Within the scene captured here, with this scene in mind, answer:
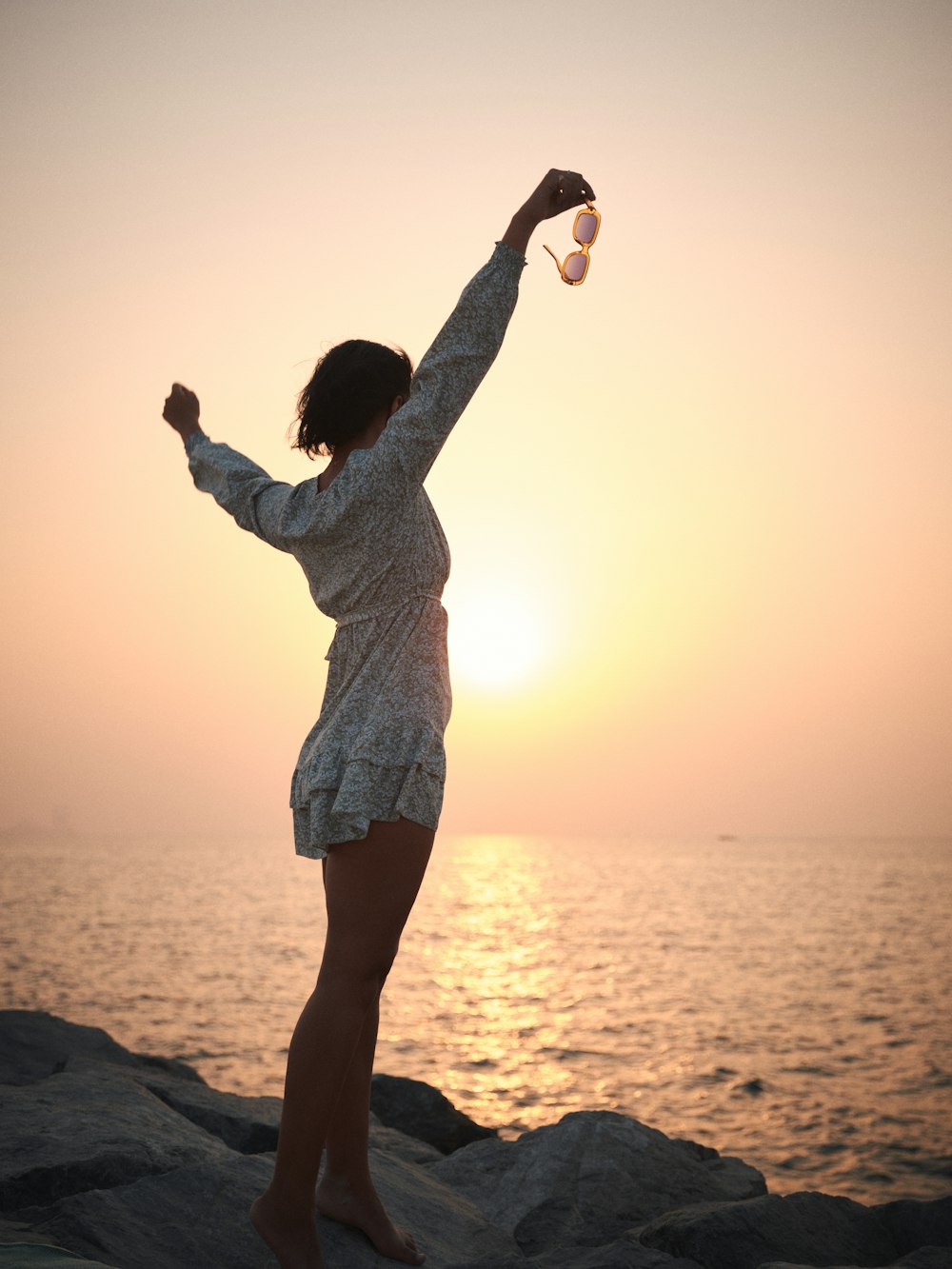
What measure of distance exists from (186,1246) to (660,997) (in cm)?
2013

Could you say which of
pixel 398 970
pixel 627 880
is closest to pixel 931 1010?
pixel 398 970

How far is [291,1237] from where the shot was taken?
9.30 feet

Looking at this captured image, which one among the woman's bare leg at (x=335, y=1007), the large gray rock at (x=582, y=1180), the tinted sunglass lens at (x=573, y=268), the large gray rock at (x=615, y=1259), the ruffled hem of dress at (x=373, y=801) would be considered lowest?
the large gray rock at (x=582, y=1180)

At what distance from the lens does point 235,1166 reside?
3.54 metres

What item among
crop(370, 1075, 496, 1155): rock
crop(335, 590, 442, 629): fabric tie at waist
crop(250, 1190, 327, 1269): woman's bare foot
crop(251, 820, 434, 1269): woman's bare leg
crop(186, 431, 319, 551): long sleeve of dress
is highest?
crop(186, 431, 319, 551): long sleeve of dress

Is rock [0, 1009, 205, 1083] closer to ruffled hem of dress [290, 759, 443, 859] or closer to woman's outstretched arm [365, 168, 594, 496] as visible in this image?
ruffled hem of dress [290, 759, 443, 859]

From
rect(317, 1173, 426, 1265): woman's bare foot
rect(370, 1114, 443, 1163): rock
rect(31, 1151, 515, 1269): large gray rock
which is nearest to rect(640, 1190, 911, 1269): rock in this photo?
rect(31, 1151, 515, 1269): large gray rock

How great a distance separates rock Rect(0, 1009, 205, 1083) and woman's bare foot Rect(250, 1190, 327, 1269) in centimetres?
427

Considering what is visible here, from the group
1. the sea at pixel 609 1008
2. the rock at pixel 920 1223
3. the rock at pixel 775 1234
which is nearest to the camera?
the rock at pixel 775 1234

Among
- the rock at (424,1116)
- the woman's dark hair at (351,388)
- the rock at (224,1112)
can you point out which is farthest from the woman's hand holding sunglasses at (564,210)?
the rock at (424,1116)

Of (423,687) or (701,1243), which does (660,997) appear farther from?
(423,687)

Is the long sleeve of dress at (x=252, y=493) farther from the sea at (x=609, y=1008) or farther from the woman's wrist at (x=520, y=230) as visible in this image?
the sea at (x=609, y=1008)

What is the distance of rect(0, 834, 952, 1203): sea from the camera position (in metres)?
12.1

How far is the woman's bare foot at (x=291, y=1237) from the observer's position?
283 centimetres
